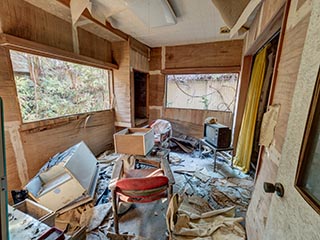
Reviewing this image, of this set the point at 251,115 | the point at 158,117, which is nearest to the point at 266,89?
the point at 251,115

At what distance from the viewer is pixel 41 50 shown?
2014mm

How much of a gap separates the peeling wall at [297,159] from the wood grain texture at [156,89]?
361 centimetres

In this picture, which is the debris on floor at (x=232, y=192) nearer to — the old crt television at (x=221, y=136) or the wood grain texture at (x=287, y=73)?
the old crt television at (x=221, y=136)

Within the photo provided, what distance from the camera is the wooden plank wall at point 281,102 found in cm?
91

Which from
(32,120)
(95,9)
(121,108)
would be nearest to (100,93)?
(121,108)

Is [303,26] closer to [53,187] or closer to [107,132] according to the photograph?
[53,187]

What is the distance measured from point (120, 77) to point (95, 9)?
1.56 m

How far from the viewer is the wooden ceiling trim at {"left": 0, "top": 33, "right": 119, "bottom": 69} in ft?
5.61

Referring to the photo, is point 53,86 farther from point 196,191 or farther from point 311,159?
point 311,159

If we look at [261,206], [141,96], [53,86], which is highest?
[53,86]

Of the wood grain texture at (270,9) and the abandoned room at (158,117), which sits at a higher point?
the wood grain texture at (270,9)

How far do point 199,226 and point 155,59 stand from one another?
379 cm

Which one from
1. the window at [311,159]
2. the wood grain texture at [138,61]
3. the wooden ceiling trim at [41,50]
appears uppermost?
the wood grain texture at [138,61]

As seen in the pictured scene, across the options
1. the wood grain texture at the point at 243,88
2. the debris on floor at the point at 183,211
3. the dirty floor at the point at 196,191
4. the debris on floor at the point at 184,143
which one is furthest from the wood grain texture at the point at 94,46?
the wood grain texture at the point at 243,88
